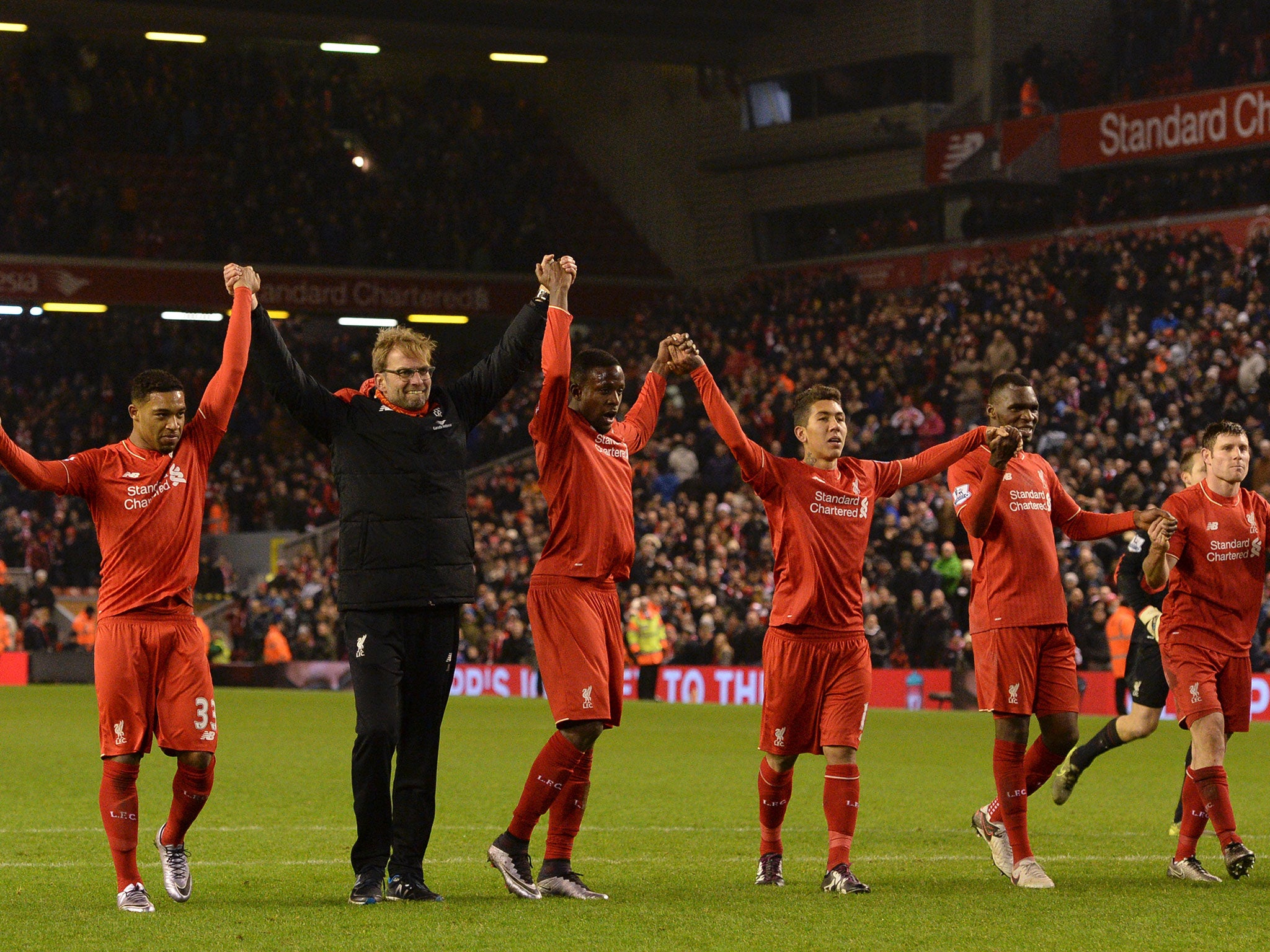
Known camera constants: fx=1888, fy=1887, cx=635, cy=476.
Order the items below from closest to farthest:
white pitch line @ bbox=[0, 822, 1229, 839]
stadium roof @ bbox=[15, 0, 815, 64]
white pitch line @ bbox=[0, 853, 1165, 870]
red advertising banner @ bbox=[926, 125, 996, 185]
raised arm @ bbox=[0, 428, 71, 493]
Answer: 1. raised arm @ bbox=[0, 428, 71, 493]
2. white pitch line @ bbox=[0, 853, 1165, 870]
3. white pitch line @ bbox=[0, 822, 1229, 839]
4. red advertising banner @ bbox=[926, 125, 996, 185]
5. stadium roof @ bbox=[15, 0, 815, 64]

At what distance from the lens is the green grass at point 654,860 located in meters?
7.32

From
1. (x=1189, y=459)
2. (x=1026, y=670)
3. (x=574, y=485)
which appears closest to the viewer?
(x=574, y=485)

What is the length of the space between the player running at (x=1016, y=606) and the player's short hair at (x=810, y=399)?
0.81m

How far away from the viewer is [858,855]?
32.7ft

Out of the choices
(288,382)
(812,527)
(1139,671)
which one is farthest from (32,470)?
(1139,671)

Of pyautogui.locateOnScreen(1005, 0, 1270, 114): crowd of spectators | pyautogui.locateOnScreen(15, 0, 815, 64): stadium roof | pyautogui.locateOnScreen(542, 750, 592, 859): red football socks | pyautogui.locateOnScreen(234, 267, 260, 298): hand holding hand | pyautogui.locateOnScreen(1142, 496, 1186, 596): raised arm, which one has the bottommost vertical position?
pyautogui.locateOnScreen(542, 750, 592, 859): red football socks

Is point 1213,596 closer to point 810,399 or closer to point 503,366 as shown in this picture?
point 810,399

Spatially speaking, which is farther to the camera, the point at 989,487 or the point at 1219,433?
the point at 1219,433

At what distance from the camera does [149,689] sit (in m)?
8.07

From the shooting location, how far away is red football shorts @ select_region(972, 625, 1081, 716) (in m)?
9.15

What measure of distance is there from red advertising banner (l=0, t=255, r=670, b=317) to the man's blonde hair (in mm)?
30956

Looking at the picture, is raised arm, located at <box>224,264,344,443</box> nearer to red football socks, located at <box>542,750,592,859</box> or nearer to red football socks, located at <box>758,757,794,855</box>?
red football socks, located at <box>542,750,592,859</box>

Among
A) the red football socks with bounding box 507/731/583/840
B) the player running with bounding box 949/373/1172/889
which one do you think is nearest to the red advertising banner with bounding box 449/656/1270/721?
the player running with bounding box 949/373/1172/889

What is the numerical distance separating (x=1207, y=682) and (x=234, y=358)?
4.85 metres
